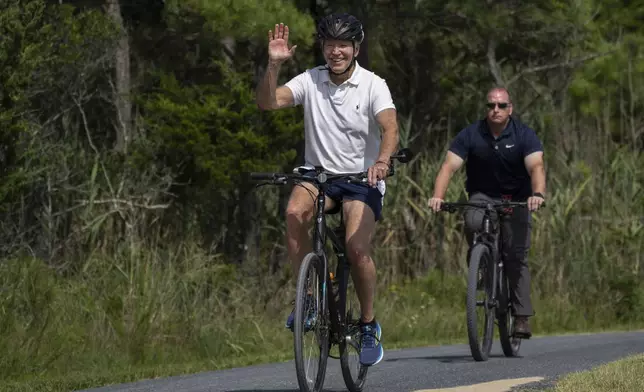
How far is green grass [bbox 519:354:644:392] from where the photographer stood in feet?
26.6

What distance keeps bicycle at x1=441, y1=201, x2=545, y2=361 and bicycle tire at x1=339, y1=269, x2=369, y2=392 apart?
240 cm

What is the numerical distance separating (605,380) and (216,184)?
1134 cm

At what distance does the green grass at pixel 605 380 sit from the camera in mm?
8102

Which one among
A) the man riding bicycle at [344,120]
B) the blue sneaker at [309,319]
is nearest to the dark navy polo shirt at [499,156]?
the man riding bicycle at [344,120]

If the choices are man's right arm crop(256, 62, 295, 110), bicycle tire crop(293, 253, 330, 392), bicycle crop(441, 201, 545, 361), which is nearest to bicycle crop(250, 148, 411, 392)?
bicycle tire crop(293, 253, 330, 392)

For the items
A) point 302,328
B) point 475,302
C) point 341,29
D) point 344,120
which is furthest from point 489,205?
point 302,328

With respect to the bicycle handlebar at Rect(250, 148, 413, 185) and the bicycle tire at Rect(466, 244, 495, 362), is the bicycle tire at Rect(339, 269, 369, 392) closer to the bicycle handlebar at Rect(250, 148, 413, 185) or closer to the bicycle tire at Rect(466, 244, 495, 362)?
the bicycle handlebar at Rect(250, 148, 413, 185)

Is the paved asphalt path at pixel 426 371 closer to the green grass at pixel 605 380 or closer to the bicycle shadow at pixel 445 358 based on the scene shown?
the bicycle shadow at pixel 445 358

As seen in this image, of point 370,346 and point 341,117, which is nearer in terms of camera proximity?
point 341,117

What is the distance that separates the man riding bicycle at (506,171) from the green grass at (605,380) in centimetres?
262

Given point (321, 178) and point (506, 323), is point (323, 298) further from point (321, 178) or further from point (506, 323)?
point (506, 323)

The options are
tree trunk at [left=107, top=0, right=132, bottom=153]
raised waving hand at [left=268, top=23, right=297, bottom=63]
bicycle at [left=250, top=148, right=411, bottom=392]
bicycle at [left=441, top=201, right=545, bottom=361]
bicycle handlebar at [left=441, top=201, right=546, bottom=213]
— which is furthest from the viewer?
tree trunk at [left=107, top=0, right=132, bottom=153]

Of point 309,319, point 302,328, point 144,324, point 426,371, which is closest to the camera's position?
point 302,328

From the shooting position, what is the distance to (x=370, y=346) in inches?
332
